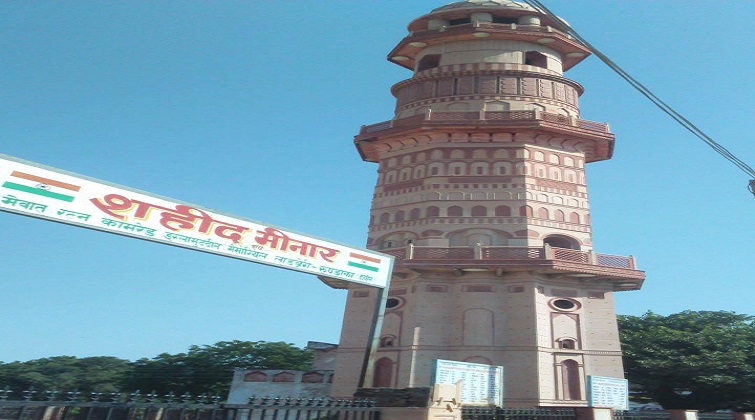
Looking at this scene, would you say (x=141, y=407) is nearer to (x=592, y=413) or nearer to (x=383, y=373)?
(x=592, y=413)

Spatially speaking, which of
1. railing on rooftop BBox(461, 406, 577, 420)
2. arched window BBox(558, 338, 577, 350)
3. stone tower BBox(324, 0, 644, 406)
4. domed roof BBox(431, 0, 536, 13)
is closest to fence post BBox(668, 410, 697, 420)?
railing on rooftop BBox(461, 406, 577, 420)

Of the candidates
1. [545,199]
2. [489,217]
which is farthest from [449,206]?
[545,199]

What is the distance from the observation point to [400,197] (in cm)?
3134

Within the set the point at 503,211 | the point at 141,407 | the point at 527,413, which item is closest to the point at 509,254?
→ the point at 503,211

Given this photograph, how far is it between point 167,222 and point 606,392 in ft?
52.2

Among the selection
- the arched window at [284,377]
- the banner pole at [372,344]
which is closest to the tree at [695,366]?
the arched window at [284,377]

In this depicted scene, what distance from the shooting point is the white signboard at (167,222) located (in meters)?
12.1

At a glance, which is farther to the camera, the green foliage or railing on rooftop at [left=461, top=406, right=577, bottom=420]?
the green foliage

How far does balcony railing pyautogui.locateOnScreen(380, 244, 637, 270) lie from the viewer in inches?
1051

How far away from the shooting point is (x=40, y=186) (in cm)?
1219

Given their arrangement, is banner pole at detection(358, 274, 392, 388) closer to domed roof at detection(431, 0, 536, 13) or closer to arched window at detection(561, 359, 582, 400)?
arched window at detection(561, 359, 582, 400)

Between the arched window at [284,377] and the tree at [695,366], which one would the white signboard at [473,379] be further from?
the tree at [695,366]

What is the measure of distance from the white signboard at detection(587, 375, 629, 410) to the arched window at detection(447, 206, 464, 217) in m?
11.7

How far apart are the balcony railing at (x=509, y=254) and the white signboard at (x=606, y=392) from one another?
23.4ft
